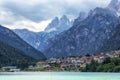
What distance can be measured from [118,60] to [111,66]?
26.8ft

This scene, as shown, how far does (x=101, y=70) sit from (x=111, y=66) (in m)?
7.01

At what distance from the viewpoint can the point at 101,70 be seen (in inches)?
7657

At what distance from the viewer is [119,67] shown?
181m

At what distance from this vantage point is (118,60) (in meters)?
196

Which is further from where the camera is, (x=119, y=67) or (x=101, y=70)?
(x=101, y=70)

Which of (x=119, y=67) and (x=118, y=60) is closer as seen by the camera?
(x=119, y=67)

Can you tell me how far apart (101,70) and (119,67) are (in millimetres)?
16037

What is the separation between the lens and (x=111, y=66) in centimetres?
19012

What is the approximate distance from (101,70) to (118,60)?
11152 millimetres
